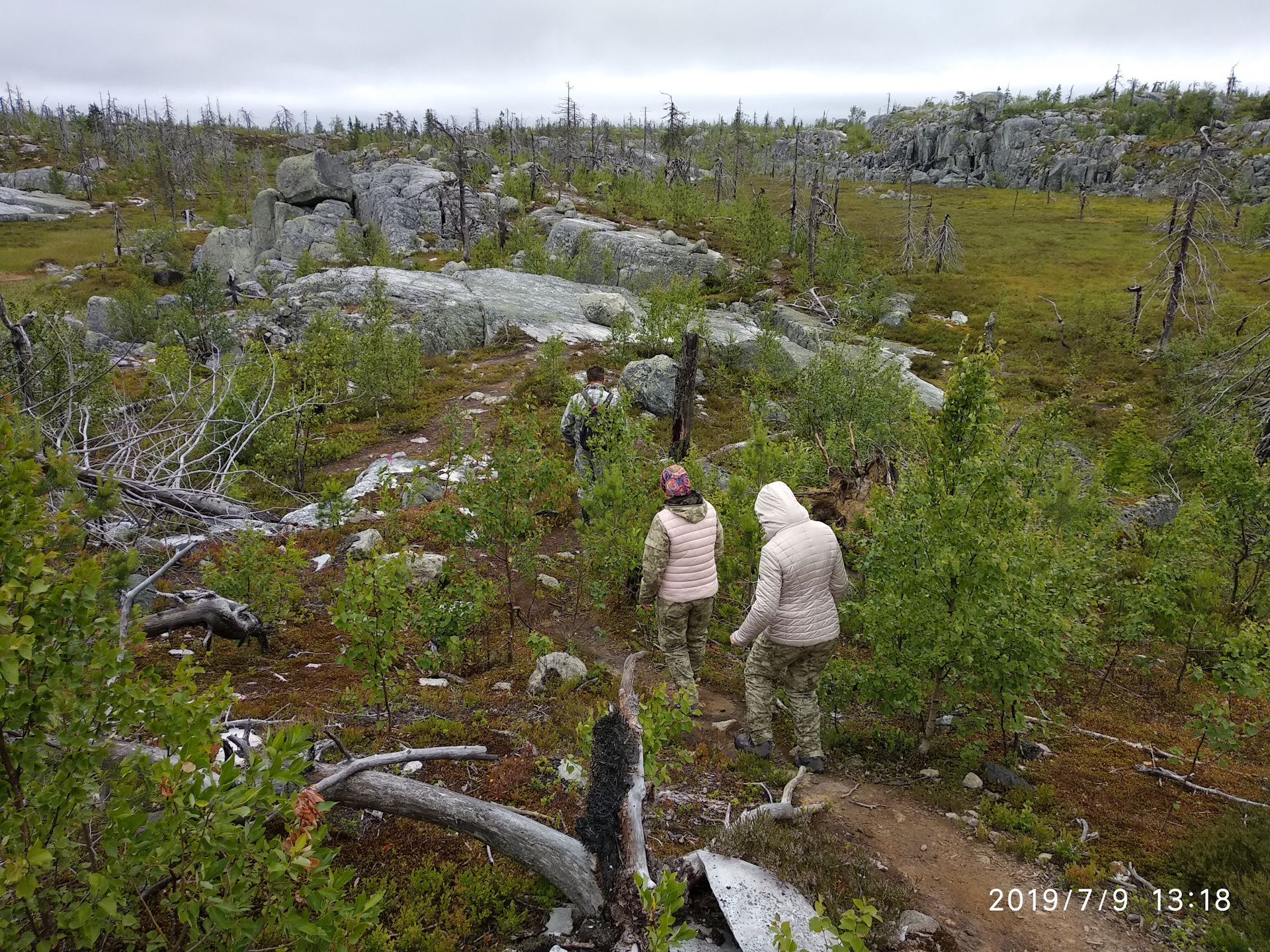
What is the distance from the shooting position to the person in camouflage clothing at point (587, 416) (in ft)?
29.8

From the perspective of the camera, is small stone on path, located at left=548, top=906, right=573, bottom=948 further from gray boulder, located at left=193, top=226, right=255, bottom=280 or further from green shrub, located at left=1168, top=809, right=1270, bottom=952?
gray boulder, located at left=193, top=226, right=255, bottom=280

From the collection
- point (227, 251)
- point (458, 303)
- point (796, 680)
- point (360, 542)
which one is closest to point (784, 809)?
point (796, 680)

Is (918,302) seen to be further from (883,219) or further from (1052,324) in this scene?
(883,219)

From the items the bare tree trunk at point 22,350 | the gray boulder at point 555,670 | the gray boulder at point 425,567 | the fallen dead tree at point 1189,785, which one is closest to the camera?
the fallen dead tree at point 1189,785

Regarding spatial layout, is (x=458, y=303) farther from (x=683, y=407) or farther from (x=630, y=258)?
(x=683, y=407)

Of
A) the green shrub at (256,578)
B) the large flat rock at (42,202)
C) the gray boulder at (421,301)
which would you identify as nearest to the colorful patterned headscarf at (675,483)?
the green shrub at (256,578)

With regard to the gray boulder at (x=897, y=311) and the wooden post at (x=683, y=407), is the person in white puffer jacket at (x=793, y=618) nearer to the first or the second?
the wooden post at (x=683, y=407)

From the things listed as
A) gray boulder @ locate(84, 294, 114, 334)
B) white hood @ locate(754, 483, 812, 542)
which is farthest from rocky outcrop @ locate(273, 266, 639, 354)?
white hood @ locate(754, 483, 812, 542)

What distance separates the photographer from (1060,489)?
10016 millimetres

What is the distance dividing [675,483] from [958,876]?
11.7 ft

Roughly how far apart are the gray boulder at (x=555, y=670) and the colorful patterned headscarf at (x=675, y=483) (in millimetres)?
2144

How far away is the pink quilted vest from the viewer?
608cm

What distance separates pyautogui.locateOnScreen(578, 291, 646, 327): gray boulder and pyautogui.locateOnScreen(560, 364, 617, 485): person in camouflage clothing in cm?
1774

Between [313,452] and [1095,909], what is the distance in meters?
15.3
